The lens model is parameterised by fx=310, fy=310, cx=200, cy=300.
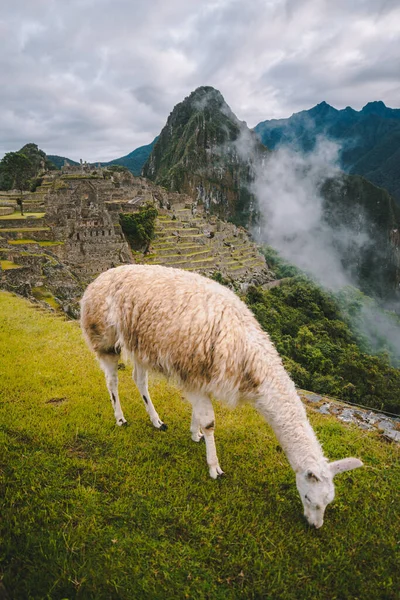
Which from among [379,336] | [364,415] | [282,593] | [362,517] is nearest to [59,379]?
[282,593]

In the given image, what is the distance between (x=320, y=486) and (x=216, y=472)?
1.18m

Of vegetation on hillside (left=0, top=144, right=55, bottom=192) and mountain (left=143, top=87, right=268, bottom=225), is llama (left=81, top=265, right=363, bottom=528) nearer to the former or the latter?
vegetation on hillside (left=0, top=144, right=55, bottom=192)

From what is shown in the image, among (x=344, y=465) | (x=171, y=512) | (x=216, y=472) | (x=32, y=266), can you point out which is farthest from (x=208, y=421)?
(x=32, y=266)

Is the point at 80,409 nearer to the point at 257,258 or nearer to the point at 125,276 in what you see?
the point at 125,276

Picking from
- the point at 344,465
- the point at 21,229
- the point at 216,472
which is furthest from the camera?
the point at 21,229

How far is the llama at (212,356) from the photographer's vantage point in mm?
3113

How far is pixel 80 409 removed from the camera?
4.54m

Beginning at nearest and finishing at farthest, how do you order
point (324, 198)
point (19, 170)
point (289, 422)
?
point (289, 422) < point (19, 170) < point (324, 198)

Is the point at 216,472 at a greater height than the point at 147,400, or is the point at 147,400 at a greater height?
the point at 147,400

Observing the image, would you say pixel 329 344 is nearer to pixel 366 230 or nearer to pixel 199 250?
pixel 199 250

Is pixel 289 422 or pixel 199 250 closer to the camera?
pixel 289 422

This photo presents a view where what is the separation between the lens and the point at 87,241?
1031 inches

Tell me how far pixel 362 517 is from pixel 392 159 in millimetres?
238780

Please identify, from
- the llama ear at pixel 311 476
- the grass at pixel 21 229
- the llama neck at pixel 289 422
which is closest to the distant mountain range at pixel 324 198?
the grass at pixel 21 229
